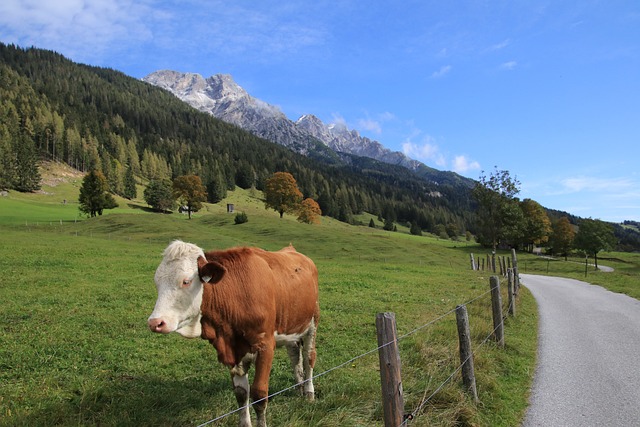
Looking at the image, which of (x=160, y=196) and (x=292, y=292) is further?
(x=160, y=196)

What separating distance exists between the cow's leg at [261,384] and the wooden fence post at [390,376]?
156cm

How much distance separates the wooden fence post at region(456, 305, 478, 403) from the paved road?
0.99m

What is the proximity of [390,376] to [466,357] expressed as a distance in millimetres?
3156

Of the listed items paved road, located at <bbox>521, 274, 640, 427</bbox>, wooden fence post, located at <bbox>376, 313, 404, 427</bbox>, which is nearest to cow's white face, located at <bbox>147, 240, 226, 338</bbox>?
wooden fence post, located at <bbox>376, 313, 404, 427</bbox>

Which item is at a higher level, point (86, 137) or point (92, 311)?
point (86, 137)

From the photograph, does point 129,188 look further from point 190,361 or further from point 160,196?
point 190,361

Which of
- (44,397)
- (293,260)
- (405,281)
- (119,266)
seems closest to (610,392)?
(293,260)

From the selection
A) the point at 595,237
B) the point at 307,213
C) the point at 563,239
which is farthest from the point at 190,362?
the point at 563,239

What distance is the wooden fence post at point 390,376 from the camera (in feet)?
15.5

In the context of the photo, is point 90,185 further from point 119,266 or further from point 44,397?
point 44,397

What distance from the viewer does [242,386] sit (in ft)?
17.8

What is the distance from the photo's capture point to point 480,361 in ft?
28.7

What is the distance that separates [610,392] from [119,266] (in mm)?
26360

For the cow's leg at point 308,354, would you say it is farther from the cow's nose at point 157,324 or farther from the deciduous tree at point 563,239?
the deciduous tree at point 563,239
